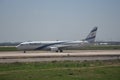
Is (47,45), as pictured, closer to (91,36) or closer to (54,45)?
(54,45)

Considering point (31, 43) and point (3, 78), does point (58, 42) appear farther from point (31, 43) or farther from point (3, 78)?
point (3, 78)

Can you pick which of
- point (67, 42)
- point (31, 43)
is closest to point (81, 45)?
point (67, 42)

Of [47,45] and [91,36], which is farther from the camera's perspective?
[91,36]

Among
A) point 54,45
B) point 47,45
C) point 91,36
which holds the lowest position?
point 54,45

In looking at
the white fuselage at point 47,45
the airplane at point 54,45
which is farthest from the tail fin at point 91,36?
the white fuselage at point 47,45

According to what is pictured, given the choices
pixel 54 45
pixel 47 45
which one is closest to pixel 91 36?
pixel 54 45

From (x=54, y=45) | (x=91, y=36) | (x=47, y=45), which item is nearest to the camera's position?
(x=47, y=45)

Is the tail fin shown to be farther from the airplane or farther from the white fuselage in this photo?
the white fuselage

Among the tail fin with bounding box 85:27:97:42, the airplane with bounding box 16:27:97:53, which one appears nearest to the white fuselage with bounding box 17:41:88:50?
the airplane with bounding box 16:27:97:53

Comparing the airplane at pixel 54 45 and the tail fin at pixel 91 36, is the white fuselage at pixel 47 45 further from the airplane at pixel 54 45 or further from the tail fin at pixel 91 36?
the tail fin at pixel 91 36

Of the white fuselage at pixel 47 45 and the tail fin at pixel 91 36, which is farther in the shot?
the tail fin at pixel 91 36

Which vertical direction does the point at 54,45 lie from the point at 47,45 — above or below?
below

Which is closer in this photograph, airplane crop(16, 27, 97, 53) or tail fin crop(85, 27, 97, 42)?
airplane crop(16, 27, 97, 53)

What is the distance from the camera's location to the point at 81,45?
228 feet
